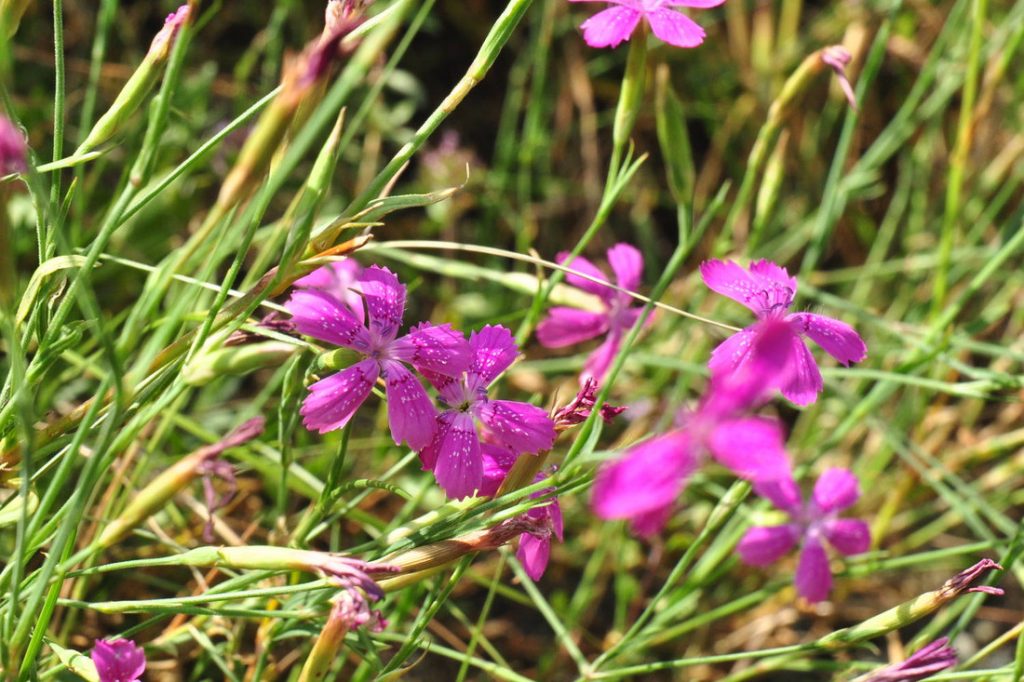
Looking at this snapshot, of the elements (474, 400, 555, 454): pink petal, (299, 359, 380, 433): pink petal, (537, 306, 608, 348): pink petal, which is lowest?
(537, 306, 608, 348): pink petal

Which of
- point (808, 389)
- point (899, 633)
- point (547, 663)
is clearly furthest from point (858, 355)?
point (899, 633)

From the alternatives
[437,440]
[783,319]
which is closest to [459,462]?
[437,440]

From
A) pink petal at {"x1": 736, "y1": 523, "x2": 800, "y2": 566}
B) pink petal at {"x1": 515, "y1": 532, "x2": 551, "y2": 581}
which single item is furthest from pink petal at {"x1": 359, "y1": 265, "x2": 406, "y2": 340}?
pink petal at {"x1": 736, "y1": 523, "x2": 800, "y2": 566}

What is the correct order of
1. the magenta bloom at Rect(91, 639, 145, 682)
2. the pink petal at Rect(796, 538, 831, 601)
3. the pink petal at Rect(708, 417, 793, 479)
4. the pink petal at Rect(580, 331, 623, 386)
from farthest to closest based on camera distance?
the pink petal at Rect(796, 538, 831, 601)
the pink petal at Rect(580, 331, 623, 386)
the magenta bloom at Rect(91, 639, 145, 682)
the pink petal at Rect(708, 417, 793, 479)

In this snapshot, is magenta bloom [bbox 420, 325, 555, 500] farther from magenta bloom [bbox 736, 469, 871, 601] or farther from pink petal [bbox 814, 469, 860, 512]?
pink petal [bbox 814, 469, 860, 512]

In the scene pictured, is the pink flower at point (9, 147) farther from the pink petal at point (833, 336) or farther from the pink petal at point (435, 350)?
the pink petal at point (833, 336)

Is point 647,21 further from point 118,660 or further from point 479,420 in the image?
point 118,660

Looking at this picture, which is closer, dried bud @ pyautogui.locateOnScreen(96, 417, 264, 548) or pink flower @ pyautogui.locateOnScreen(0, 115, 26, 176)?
pink flower @ pyautogui.locateOnScreen(0, 115, 26, 176)

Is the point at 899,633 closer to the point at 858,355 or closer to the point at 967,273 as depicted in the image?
the point at 967,273
